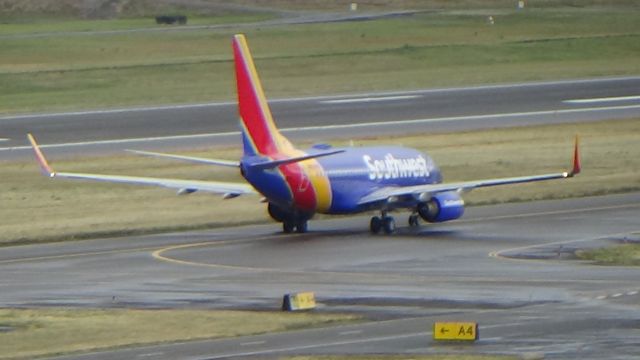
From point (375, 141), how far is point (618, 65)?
36.9m

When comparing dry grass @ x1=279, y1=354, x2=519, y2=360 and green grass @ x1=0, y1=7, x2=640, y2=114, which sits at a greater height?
green grass @ x1=0, y1=7, x2=640, y2=114

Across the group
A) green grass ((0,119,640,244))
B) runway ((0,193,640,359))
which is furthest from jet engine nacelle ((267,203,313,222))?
green grass ((0,119,640,244))

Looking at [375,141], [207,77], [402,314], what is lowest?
[402,314]

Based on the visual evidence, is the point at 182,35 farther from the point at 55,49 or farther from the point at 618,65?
the point at 618,65

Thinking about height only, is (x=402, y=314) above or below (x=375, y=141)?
below

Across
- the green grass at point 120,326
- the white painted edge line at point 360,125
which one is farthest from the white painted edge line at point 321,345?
the white painted edge line at point 360,125

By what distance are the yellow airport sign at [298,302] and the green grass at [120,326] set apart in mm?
410

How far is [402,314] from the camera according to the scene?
33062mm

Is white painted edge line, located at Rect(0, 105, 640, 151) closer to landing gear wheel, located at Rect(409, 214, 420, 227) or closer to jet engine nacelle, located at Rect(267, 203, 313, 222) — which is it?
jet engine nacelle, located at Rect(267, 203, 313, 222)

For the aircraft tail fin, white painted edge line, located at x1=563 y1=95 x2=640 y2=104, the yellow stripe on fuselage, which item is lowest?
the yellow stripe on fuselage

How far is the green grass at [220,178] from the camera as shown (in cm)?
5312

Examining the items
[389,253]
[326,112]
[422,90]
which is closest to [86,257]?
[389,253]

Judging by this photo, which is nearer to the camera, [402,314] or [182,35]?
[402,314]

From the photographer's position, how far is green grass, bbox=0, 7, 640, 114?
96.2 metres
